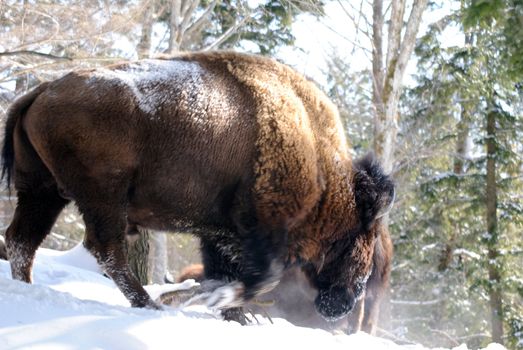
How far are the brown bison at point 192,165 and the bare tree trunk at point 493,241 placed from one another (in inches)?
415

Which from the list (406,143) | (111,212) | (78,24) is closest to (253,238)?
(111,212)

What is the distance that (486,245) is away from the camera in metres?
14.3

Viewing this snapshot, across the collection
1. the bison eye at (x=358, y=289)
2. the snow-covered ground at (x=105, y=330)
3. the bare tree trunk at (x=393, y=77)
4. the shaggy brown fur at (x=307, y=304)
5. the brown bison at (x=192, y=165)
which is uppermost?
the bare tree trunk at (x=393, y=77)

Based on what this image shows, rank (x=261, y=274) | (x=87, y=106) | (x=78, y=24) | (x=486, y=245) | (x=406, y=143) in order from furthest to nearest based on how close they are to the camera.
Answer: (x=486, y=245) → (x=406, y=143) → (x=78, y=24) → (x=261, y=274) → (x=87, y=106)

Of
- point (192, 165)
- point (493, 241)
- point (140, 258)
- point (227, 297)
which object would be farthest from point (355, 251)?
point (493, 241)

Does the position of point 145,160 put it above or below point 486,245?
above

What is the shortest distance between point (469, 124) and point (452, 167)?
1531 mm

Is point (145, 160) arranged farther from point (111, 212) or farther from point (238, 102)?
point (238, 102)

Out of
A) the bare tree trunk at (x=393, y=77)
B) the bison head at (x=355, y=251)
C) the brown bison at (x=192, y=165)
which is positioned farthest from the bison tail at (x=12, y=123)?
the bare tree trunk at (x=393, y=77)

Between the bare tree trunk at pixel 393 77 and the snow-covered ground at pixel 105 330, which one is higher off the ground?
the bare tree trunk at pixel 393 77

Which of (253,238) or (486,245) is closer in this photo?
(253,238)

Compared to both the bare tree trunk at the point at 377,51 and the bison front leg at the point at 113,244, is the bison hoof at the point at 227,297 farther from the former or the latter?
the bare tree trunk at the point at 377,51

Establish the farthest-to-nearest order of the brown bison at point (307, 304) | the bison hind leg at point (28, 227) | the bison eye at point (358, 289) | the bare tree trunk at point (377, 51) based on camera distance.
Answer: the bare tree trunk at point (377, 51), the brown bison at point (307, 304), the bison eye at point (358, 289), the bison hind leg at point (28, 227)

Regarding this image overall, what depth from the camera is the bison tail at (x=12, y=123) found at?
13.8 ft
